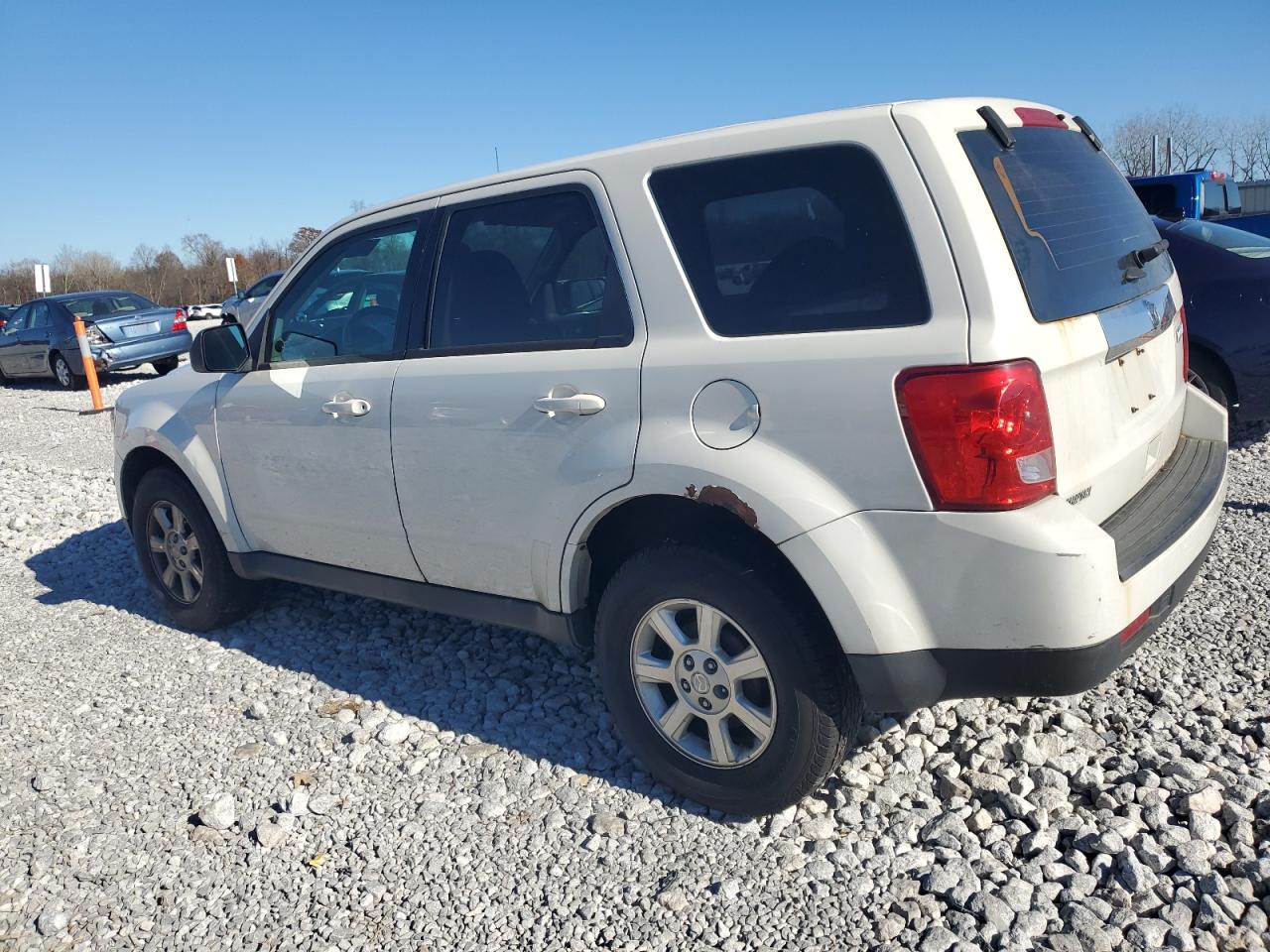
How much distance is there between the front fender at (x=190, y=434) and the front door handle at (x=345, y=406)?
90 centimetres

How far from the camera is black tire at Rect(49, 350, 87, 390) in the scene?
54.4 feet

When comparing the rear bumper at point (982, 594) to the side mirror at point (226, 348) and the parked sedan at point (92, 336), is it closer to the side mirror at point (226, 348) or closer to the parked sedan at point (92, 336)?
the side mirror at point (226, 348)

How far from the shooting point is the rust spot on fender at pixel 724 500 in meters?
2.68

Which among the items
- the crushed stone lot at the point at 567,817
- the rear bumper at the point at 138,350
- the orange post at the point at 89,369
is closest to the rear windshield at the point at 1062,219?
the crushed stone lot at the point at 567,817

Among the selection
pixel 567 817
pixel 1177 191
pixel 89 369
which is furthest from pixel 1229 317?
pixel 89 369

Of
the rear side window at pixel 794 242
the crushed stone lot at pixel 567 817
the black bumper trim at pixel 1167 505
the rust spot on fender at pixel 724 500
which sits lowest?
the crushed stone lot at pixel 567 817

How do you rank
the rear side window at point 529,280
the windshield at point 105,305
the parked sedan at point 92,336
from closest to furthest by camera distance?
the rear side window at point 529,280, the parked sedan at point 92,336, the windshield at point 105,305

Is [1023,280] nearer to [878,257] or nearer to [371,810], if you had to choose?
[878,257]

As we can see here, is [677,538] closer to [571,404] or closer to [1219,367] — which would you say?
[571,404]

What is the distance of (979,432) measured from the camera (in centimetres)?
237

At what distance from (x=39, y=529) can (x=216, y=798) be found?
182 inches

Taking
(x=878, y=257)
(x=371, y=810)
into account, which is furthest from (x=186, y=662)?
(x=878, y=257)

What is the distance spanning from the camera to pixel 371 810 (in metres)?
3.22

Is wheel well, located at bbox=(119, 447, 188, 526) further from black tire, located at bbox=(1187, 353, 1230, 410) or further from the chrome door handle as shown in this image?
black tire, located at bbox=(1187, 353, 1230, 410)
